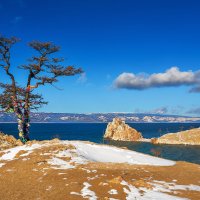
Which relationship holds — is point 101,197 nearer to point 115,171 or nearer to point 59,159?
point 115,171

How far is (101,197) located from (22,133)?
82.5ft

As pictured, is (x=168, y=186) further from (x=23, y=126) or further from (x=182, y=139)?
(x=182, y=139)

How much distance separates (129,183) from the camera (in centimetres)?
1953

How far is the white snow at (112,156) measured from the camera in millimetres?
29639

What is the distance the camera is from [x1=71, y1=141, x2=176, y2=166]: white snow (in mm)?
29639

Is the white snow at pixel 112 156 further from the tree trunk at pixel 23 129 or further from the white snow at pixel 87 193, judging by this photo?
the white snow at pixel 87 193

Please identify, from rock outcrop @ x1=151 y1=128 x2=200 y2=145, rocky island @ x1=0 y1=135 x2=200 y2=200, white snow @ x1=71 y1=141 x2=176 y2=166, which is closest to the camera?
rocky island @ x1=0 y1=135 x2=200 y2=200

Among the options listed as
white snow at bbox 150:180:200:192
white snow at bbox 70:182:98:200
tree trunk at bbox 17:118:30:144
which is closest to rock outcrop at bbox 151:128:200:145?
tree trunk at bbox 17:118:30:144

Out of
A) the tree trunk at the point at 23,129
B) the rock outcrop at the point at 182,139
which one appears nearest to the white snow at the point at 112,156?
the tree trunk at the point at 23,129

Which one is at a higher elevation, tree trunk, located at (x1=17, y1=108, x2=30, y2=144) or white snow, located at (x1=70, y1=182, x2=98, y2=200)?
tree trunk, located at (x1=17, y1=108, x2=30, y2=144)

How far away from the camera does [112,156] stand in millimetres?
31141

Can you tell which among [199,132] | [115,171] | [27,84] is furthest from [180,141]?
[115,171]

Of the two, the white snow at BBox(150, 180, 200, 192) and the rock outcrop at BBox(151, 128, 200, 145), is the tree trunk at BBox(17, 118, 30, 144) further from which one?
the rock outcrop at BBox(151, 128, 200, 145)

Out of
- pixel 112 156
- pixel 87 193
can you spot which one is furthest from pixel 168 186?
pixel 112 156
